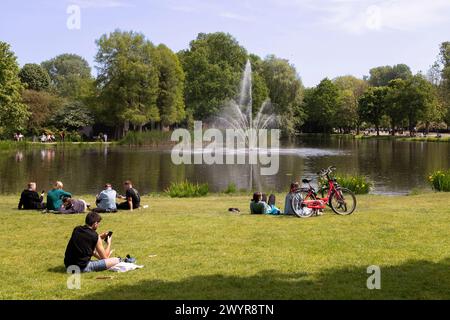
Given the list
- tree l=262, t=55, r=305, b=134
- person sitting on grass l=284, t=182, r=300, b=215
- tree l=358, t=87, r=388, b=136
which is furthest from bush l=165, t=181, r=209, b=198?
tree l=358, t=87, r=388, b=136

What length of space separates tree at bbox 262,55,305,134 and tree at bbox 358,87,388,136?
21.8m

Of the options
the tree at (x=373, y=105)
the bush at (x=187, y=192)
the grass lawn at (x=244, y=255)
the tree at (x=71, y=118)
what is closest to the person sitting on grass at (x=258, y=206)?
the grass lawn at (x=244, y=255)

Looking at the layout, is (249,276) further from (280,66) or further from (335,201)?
(280,66)

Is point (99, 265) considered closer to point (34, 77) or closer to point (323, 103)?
point (34, 77)

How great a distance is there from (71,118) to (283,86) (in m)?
35.1

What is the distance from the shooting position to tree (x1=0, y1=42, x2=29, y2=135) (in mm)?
48750

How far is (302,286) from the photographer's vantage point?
23.8 feet

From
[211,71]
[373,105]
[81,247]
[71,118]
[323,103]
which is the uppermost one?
[211,71]

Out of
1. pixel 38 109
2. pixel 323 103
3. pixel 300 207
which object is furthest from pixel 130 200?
pixel 323 103

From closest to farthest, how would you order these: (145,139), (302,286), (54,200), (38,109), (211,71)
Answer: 1. (302,286)
2. (54,200)
3. (145,139)
4. (38,109)
5. (211,71)

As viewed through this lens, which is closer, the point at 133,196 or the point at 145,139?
the point at 133,196

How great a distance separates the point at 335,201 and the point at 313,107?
108484 millimetres

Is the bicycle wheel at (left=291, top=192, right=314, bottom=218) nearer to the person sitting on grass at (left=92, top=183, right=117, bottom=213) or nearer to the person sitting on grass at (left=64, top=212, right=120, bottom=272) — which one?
the person sitting on grass at (left=92, top=183, right=117, bottom=213)

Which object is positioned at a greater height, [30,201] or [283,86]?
[283,86]
